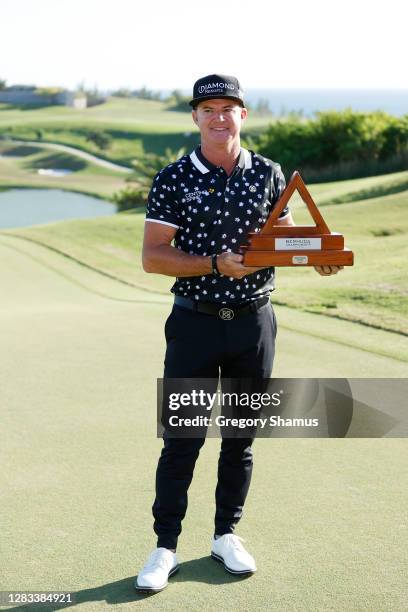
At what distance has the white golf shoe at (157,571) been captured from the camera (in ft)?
10.5

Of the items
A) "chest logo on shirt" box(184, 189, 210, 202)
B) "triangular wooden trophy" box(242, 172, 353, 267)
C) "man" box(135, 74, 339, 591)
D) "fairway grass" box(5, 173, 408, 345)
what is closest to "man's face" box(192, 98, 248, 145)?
"man" box(135, 74, 339, 591)

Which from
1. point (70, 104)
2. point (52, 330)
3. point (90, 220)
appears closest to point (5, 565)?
point (52, 330)

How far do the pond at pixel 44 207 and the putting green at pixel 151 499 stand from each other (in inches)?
2285

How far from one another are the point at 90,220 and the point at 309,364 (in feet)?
56.0

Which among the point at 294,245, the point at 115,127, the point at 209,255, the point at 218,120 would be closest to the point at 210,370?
the point at 209,255

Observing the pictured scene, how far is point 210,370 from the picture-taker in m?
3.55

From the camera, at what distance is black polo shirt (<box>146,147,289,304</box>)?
350cm

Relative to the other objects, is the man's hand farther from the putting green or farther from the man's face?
the putting green

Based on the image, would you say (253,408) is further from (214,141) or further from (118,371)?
(118,371)

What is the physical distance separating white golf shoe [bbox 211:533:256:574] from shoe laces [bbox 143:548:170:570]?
0.74 ft

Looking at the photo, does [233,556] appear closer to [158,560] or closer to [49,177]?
[158,560]

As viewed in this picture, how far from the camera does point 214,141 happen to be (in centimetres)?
351

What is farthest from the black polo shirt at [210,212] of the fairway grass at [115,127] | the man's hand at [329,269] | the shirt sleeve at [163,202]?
the fairway grass at [115,127]

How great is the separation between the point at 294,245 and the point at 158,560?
4.24 ft
